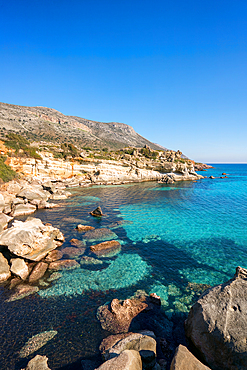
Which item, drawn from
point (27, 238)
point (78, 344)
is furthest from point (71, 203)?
point (78, 344)

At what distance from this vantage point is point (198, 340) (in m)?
5.83

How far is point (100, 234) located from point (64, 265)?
5.58 m

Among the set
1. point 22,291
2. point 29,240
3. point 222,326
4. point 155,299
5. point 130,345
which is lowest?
point 22,291

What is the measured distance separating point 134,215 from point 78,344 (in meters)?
17.6

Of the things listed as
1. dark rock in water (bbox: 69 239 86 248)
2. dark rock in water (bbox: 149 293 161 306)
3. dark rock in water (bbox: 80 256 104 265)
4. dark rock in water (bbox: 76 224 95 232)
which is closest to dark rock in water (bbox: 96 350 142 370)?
dark rock in water (bbox: 149 293 161 306)

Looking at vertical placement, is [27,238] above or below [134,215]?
above

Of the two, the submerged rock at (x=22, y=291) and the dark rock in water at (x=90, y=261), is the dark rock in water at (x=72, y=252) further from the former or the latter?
the submerged rock at (x=22, y=291)

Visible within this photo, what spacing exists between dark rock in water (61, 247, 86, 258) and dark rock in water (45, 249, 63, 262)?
33 centimetres

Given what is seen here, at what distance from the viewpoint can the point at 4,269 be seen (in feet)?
34.6

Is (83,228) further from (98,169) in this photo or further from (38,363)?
(98,169)

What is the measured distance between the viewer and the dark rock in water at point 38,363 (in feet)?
18.8

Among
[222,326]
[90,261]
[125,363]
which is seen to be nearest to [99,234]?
[90,261]

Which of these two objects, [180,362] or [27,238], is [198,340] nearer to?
[180,362]

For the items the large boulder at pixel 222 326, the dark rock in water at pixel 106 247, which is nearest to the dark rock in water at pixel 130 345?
the large boulder at pixel 222 326
